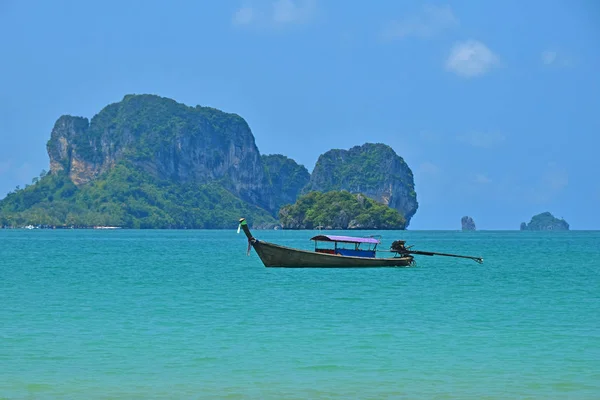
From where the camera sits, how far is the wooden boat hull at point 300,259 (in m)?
43.5

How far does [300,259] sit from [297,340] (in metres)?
22.8

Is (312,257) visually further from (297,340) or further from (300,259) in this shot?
(297,340)

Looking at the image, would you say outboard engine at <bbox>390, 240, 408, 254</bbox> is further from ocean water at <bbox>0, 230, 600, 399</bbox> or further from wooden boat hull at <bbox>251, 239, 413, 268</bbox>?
ocean water at <bbox>0, 230, 600, 399</bbox>

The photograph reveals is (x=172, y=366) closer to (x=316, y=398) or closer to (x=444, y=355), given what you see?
(x=316, y=398)

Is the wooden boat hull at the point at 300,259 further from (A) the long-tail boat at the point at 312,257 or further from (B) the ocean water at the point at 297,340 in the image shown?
(B) the ocean water at the point at 297,340

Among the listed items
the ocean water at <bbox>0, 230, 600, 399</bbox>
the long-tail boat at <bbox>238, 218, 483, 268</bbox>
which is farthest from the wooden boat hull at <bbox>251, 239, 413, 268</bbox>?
the ocean water at <bbox>0, 230, 600, 399</bbox>

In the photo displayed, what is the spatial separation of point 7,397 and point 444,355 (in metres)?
8.74

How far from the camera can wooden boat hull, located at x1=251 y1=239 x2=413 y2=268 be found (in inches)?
1714

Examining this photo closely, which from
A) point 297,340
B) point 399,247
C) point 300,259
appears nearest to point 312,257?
point 300,259

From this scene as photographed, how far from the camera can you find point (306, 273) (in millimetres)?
42719

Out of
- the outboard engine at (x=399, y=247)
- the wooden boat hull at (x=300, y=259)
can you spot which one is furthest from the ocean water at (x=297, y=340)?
the outboard engine at (x=399, y=247)

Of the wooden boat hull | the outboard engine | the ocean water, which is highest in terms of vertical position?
the outboard engine

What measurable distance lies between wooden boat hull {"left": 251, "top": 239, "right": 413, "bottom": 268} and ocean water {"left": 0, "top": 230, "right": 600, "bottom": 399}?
5.20 meters

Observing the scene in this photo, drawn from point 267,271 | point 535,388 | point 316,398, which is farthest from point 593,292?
point 316,398
